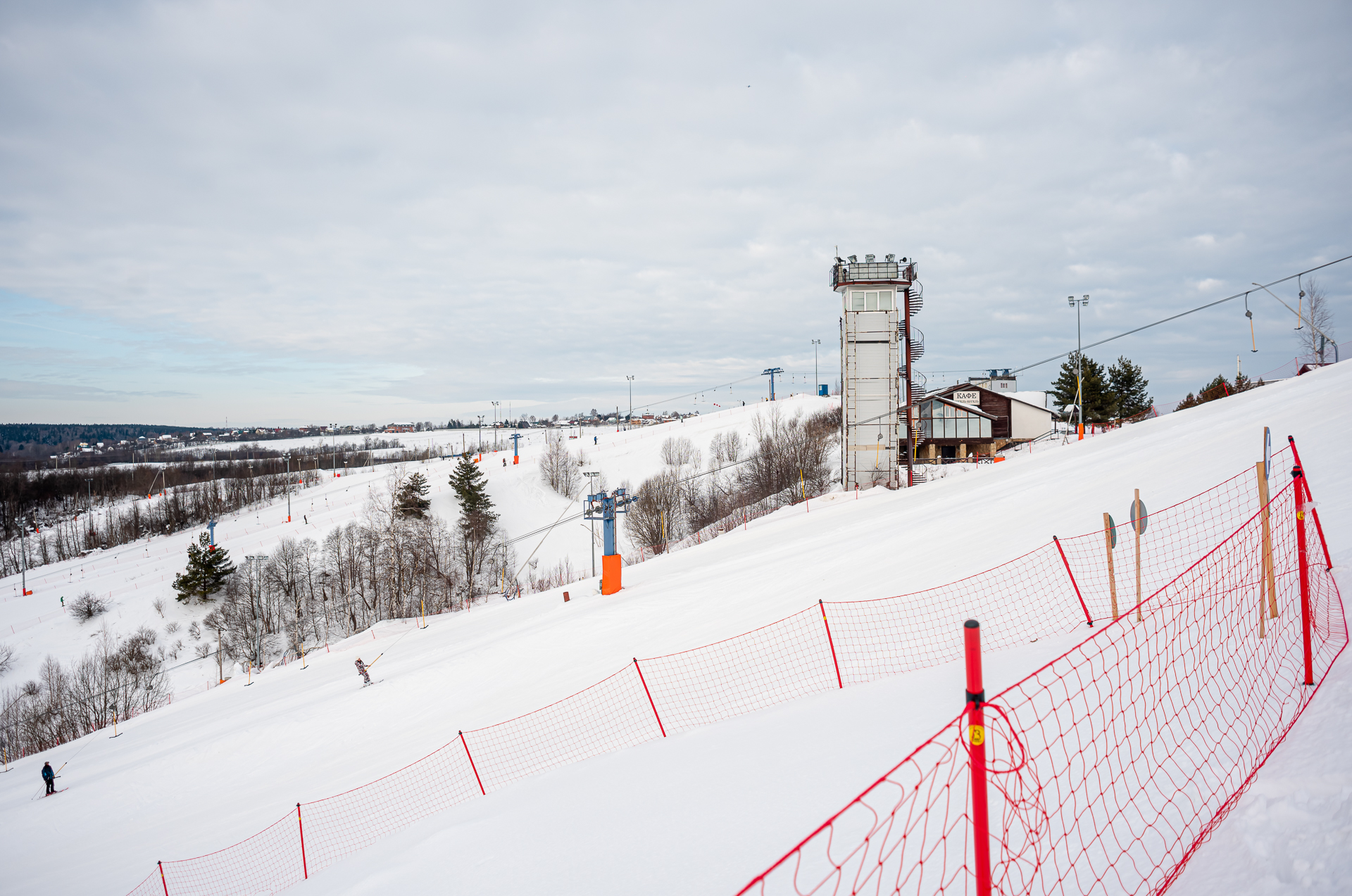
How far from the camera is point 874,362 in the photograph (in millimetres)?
43000

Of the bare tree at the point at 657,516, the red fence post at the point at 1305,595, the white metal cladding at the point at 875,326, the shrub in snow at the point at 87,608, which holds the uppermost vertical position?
the white metal cladding at the point at 875,326

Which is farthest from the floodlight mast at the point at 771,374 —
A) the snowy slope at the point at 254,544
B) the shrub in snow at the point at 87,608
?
the shrub in snow at the point at 87,608

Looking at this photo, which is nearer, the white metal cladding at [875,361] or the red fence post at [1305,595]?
the red fence post at [1305,595]

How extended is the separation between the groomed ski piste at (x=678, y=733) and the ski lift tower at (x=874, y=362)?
8030 millimetres

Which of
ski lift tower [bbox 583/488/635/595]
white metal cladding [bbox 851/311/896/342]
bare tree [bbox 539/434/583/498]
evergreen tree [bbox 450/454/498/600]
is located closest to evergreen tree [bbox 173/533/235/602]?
evergreen tree [bbox 450/454/498/600]

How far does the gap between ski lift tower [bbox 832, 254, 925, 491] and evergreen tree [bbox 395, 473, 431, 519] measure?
41.7 meters

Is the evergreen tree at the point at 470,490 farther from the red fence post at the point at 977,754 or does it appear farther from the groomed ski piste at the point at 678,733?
the red fence post at the point at 977,754

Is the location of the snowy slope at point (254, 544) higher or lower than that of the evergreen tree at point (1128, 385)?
lower

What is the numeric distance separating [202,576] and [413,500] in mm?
17911

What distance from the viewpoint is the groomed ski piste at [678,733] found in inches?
209

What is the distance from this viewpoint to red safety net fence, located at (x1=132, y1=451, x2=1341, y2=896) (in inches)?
187

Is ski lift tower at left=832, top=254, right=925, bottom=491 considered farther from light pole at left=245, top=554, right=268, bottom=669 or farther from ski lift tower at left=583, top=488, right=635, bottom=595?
light pole at left=245, top=554, right=268, bottom=669

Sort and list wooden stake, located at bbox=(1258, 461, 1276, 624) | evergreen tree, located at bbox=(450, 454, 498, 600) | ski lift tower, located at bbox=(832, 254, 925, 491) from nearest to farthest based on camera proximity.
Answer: wooden stake, located at bbox=(1258, 461, 1276, 624)
ski lift tower, located at bbox=(832, 254, 925, 491)
evergreen tree, located at bbox=(450, 454, 498, 600)

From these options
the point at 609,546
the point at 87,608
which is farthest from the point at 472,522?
the point at 609,546
